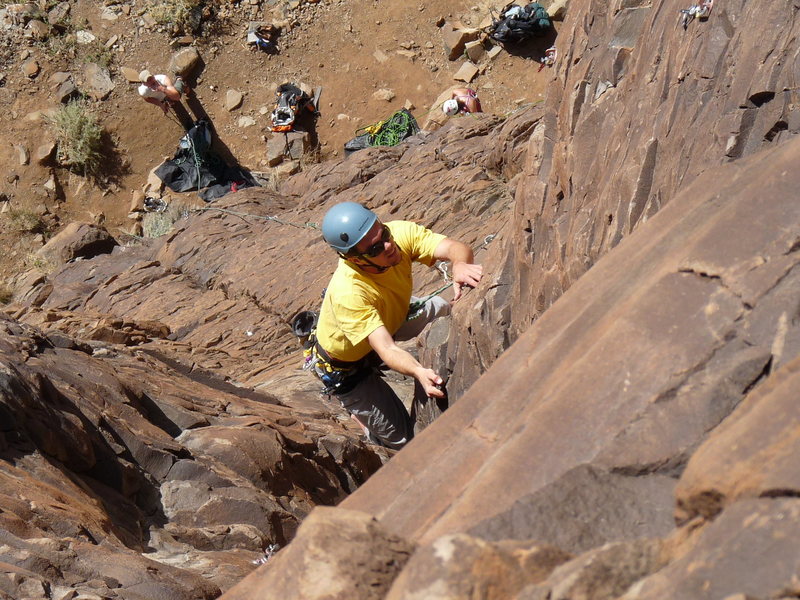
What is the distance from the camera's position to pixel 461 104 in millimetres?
14383

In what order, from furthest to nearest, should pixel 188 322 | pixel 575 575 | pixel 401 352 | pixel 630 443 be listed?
1. pixel 188 322
2. pixel 401 352
3. pixel 630 443
4. pixel 575 575

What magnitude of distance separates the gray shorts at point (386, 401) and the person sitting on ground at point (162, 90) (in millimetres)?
A: 11828

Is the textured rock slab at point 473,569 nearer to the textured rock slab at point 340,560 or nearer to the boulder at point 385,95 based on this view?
the textured rock slab at point 340,560

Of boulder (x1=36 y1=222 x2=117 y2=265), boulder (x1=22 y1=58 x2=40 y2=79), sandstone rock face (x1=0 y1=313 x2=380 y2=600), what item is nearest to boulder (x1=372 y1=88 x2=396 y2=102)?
boulder (x1=36 y1=222 x2=117 y2=265)

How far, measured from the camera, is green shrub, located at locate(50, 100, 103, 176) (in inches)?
675

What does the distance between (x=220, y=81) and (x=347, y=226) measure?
1415 centimetres

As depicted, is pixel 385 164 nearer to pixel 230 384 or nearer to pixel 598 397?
pixel 230 384

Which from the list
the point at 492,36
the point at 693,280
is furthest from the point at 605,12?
the point at 492,36

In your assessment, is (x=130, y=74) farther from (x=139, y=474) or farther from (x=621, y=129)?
(x=621, y=129)

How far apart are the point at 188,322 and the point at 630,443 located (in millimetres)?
9010

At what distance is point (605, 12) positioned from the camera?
17.5 feet

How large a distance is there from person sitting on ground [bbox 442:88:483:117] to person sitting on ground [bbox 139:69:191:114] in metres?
6.01

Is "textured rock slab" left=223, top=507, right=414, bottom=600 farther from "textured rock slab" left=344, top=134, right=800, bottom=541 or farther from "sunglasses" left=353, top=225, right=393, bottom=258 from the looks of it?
"sunglasses" left=353, top=225, right=393, bottom=258

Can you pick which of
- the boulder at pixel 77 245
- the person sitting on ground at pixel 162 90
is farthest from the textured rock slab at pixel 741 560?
the person sitting on ground at pixel 162 90
